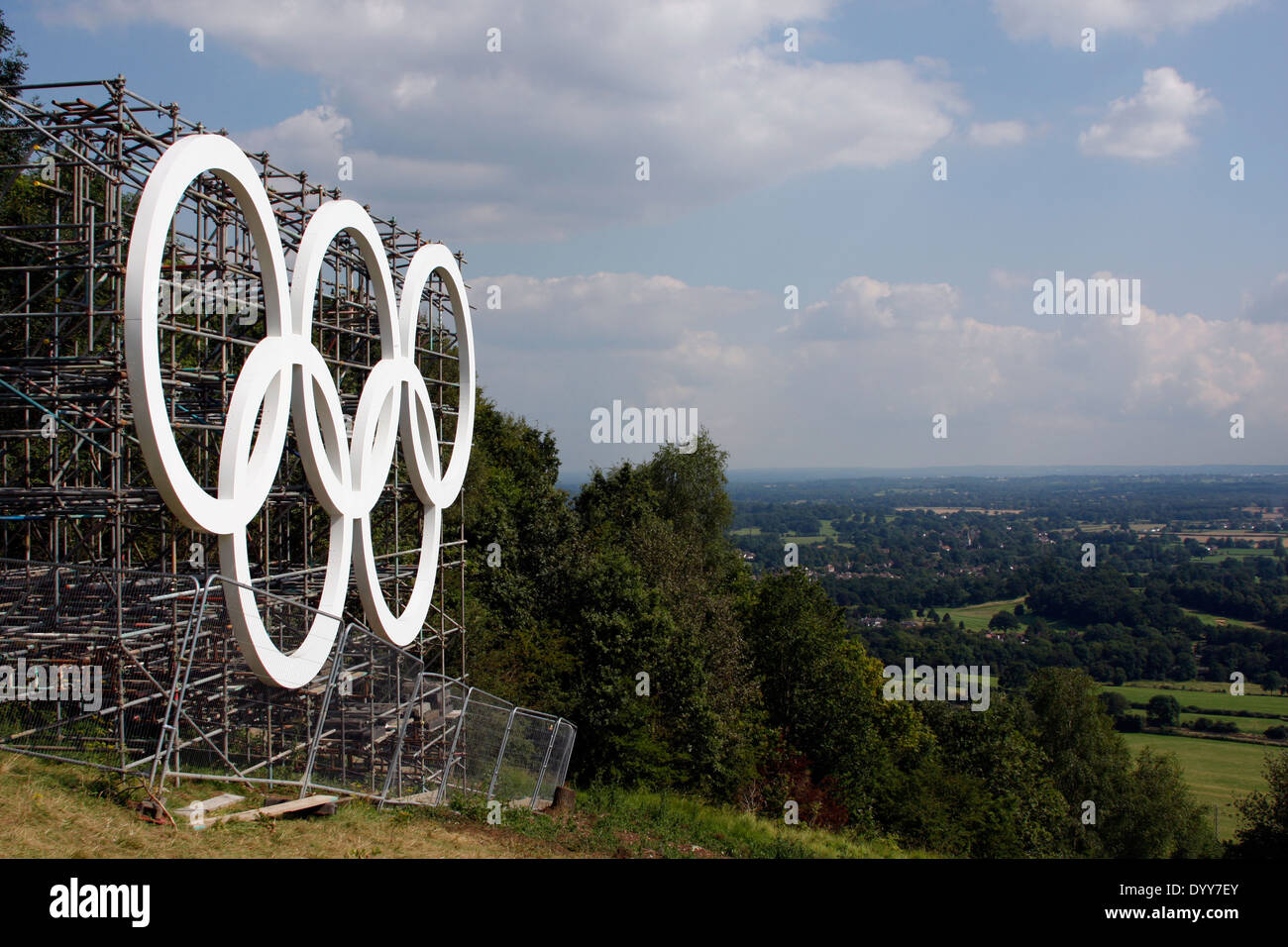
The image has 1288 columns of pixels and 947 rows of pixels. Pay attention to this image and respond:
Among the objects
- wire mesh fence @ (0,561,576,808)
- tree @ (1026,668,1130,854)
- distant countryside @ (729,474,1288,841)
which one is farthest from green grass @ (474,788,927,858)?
tree @ (1026,668,1130,854)

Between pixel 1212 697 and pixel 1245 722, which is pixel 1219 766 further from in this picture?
pixel 1212 697

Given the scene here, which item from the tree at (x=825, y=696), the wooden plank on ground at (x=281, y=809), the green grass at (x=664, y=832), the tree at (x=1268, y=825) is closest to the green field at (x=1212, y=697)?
the tree at (x=1268, y=825)

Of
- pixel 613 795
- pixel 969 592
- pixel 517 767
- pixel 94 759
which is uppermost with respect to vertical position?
pixel 94 759

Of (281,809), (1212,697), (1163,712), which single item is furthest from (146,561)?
(1212,697)

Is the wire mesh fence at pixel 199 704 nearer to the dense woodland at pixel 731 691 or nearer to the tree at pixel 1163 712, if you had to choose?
the dense woodland at pixel 731 691
